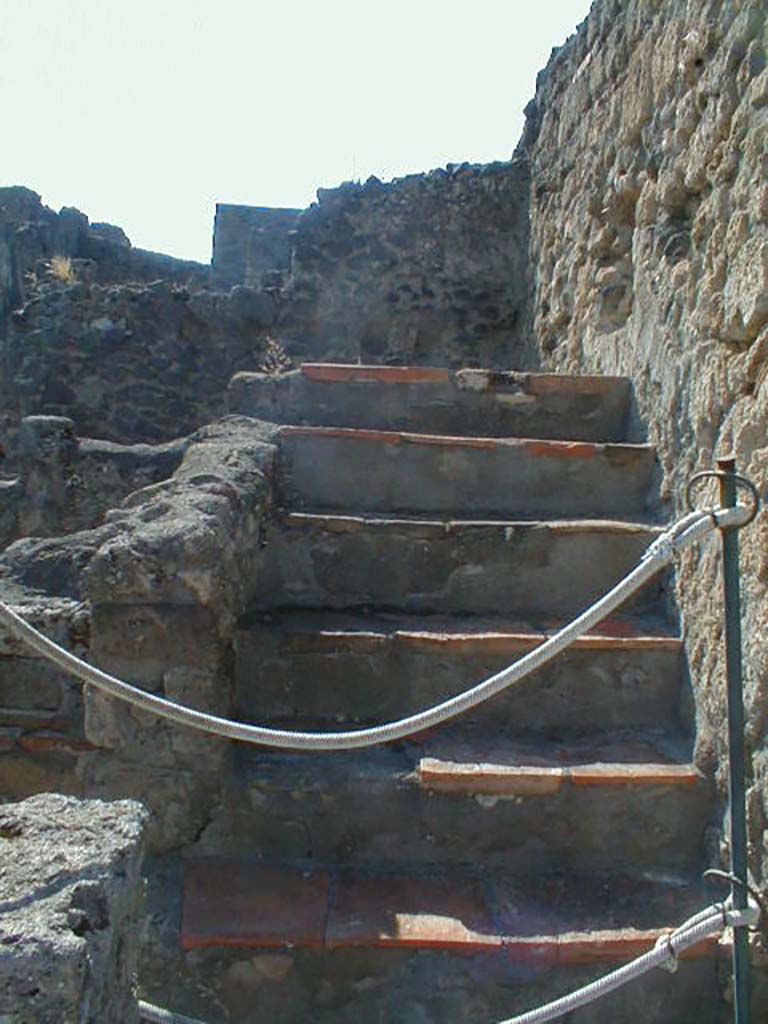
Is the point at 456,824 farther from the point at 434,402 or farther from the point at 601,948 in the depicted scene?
the point at 434,402

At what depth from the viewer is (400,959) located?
86.0 inches

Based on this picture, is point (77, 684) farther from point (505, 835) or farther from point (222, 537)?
point (505, 835)

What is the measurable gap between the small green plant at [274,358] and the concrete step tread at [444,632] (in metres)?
4.65

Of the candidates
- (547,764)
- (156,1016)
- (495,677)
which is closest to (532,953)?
(547,764)

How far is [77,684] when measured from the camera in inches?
109

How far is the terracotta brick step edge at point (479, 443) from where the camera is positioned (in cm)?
341

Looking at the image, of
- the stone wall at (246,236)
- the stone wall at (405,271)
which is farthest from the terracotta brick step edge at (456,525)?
the stone wall at (246,236)

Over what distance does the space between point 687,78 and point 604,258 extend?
114 centimetres

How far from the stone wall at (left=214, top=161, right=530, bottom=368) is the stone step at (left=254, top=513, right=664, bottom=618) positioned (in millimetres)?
4007

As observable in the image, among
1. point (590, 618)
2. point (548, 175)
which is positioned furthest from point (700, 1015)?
point (548, 175)

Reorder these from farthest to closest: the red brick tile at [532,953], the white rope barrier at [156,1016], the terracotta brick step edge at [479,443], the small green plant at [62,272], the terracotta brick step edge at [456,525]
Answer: the small green plant at [62,272] < the terracotta brick step edge at [479,443] < the terracotta brick step edge at [456,525] < the red brick tile at [532,953] < the white rope barrier at [156,1016]

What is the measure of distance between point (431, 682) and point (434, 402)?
133cm

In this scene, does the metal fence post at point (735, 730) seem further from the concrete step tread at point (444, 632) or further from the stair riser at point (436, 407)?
the stair riser at point (436, 407)

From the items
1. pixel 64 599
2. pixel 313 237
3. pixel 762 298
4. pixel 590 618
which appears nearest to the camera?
pixel 590 618
